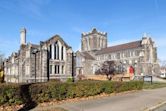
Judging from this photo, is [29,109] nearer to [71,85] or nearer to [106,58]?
[71,85]

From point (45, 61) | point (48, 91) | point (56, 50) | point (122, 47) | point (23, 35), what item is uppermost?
point (122, 47)

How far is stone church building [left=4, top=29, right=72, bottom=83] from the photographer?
47875mm

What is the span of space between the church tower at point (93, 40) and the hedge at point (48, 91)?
293ft

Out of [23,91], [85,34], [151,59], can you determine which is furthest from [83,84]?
[85,34]

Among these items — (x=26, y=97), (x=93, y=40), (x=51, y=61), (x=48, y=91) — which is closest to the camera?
(x=26, y=97)

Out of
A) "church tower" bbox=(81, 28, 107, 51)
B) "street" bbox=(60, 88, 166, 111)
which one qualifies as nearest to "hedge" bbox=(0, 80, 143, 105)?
"street" bbox=(60, 88, 166, 111)

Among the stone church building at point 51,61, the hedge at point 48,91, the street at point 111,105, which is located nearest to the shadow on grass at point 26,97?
the hedge at point 48,91

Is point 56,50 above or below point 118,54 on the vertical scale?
below

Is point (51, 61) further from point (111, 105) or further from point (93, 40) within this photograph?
point (93, 40)

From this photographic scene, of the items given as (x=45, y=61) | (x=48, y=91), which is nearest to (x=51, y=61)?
(x=45, y=61)

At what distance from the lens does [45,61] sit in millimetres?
47812

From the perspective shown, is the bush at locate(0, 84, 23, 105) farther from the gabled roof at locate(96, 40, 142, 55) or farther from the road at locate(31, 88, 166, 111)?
the gabled roof at locate(96, 40, 142, 55)

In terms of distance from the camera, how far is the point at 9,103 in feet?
49.2

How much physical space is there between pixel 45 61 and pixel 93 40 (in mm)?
68061
